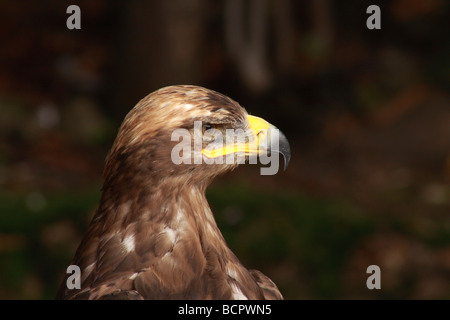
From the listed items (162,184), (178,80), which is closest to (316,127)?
(178,80)

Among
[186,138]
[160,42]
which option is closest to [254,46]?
[160,42]

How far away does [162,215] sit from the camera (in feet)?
11.0

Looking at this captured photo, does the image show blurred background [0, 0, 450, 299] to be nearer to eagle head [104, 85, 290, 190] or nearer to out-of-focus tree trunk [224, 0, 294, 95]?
out-of-focus tree trunk [224, 0, 294, 95]

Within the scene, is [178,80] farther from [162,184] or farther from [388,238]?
[162,184]

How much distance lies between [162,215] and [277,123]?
260 inches

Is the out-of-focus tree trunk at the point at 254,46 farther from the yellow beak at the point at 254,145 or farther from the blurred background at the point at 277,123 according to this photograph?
the yellow beak at the point at 254,145

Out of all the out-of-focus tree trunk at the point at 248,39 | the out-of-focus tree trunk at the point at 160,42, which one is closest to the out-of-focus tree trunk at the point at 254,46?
the out-of-focus tree trunk at the point at 248,39

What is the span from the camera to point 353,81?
10.5 meters

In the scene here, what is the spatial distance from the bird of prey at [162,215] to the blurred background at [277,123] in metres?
3.67

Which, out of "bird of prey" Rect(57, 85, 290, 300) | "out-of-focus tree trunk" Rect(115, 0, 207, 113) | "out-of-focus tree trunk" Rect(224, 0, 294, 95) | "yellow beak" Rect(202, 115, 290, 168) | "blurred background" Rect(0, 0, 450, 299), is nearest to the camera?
"bird of prey" Rect(57, 85, 290, 300)

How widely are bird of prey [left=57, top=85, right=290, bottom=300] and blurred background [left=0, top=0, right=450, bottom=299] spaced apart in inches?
144

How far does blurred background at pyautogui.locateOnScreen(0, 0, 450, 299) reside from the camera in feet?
23.8

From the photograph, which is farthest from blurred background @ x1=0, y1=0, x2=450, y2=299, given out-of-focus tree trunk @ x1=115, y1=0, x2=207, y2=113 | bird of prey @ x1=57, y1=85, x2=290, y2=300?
bird of prey @ x1=57, y1=85, x2=290, y2=300

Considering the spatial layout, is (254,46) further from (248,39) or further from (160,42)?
(160,42)
